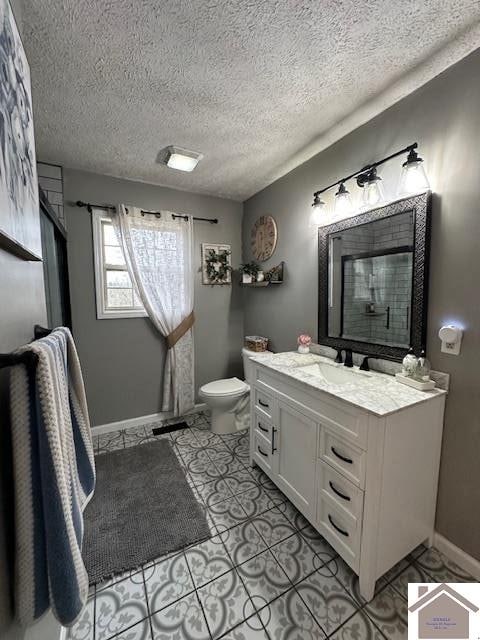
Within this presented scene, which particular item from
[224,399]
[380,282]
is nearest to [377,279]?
[380,282]

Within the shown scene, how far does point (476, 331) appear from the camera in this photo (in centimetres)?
118

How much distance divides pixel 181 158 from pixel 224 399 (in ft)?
6.53

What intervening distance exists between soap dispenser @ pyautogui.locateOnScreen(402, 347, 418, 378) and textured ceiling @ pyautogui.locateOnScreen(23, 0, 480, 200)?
139cm

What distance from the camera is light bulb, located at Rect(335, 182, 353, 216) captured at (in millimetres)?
1664

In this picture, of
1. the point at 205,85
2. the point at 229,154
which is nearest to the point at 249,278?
the point at 229,154

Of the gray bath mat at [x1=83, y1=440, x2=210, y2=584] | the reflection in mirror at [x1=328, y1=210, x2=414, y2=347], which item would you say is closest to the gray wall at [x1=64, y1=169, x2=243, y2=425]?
the gray bath mat at [x1=83, y1=440, x2=210, y2=584]

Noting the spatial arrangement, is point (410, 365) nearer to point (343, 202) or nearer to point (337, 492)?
point (337, 492)

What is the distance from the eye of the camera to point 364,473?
1.09 m

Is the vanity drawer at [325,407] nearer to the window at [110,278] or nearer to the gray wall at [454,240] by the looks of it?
the gray wall at [454,240]

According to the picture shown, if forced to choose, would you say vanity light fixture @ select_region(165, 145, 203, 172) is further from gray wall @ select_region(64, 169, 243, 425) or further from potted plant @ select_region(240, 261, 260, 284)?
potted plant @ select_region(240, 261, 260, 284)

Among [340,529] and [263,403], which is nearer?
[340,529]

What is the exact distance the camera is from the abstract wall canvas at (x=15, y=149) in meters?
0.61

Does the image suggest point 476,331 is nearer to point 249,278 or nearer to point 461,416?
point 461,416

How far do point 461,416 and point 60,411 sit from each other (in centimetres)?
161
